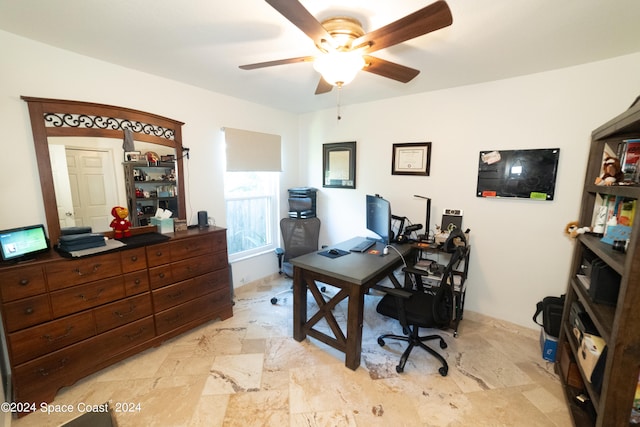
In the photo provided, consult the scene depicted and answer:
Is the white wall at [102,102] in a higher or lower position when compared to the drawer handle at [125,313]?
higher

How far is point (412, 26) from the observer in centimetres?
113

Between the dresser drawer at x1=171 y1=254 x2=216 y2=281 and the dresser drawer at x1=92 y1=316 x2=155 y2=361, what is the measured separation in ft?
1.30

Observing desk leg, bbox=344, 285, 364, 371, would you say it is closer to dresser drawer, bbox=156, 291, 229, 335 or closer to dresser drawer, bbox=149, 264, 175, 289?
dresser drawer, bbox=156, 291, 229, 335

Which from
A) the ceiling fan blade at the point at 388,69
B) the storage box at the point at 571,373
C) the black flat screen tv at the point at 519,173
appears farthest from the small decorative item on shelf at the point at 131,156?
the storage box at the point at 571,373

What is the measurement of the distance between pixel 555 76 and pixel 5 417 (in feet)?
15.1

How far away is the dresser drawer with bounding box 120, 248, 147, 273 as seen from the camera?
1.95 meters

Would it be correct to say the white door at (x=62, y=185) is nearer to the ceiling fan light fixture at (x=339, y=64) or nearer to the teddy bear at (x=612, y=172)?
the ceiling fan light fixture at (x=339, y=64)

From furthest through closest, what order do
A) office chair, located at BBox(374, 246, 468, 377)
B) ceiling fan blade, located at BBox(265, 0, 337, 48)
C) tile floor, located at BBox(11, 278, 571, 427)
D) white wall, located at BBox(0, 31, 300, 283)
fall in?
1. office chair, located at BBox(374, 246, 468, 377)
2. white wall, located at BBox(0, 31, 300, 283)
3. tile floor, located at BBox(11, 278, 571, 427)
4. ceiling fan blade, located at BBox(265, 0, 337, 48)

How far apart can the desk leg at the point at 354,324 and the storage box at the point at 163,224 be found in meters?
1.83

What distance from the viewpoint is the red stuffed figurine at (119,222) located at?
2.15 metres

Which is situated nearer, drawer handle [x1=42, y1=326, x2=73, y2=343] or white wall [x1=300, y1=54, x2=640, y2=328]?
drawer handle [x1=42, y1=326, x2=73, y2=343]

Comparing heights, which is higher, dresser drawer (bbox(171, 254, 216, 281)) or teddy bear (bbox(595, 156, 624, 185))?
teddy bear (bbox(595, 156, 624, 185))

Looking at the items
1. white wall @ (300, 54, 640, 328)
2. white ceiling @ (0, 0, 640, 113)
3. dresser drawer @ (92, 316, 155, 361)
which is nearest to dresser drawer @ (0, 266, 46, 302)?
dresser drawer @ (92, 316, 155, 361)

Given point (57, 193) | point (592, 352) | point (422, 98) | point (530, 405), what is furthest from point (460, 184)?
point (57, 193)
